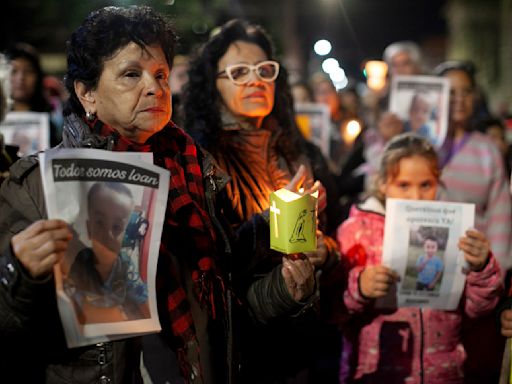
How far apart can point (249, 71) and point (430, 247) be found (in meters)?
1.25

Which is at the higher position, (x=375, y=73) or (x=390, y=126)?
(x=375, y=73)

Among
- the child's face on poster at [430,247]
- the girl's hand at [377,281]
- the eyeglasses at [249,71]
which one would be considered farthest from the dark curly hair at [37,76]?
the child's face on poster at [430,247]

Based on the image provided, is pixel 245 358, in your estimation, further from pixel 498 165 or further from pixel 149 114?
pixel 498 165

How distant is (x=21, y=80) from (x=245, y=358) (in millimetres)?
3487

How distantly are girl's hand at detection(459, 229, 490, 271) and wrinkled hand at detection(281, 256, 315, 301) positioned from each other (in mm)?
946

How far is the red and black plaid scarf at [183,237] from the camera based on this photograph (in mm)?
2271

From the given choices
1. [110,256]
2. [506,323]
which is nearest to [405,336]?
[506,323]

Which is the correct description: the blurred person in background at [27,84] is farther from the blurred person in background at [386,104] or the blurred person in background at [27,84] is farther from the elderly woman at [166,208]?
the elderly woman at [166,208]

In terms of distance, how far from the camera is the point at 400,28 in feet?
120

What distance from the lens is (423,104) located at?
5234 mm

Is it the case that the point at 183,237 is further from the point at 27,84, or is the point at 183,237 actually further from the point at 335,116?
the point at 335,116

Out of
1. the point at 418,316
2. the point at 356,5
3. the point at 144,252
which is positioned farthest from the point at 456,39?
the point at 144,252

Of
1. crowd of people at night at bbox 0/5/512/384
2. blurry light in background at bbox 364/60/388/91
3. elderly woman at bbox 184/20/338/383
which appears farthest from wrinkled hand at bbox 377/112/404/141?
blurry light in background at bbox 364/60/388/91

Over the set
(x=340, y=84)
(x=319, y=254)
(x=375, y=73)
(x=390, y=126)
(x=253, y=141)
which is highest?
(x=340, y=84)
